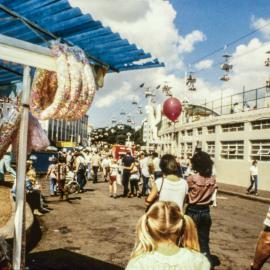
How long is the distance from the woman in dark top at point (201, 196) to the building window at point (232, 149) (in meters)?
21.1

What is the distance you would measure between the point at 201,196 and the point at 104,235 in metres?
3.75

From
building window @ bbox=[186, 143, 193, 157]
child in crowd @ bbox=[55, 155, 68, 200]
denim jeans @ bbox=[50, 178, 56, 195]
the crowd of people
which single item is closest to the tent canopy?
the crowd of people

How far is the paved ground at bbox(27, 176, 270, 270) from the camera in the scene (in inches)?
264

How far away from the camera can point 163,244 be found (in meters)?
2.42

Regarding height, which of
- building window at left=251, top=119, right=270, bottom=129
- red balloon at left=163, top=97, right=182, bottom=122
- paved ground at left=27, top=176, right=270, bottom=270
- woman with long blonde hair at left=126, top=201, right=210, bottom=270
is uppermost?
building window at left=251, top=119, right=270, bottom=129

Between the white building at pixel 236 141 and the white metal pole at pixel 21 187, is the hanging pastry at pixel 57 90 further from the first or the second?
the white building at pixel 236 141

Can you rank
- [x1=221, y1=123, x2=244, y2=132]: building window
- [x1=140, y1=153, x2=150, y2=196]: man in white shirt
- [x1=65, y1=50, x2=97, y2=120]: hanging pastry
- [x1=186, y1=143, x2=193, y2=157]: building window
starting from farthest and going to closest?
[x1=186, y1=143, x2=193, y2=157]: building window → [x1=221, y1=123, x2=244, y2=132]: building window → [x1=140, y1=153, x2=150, y2=196]: man in white shirt → [x1=65, y1=50, x2=97, y2=120]: hanging pastry

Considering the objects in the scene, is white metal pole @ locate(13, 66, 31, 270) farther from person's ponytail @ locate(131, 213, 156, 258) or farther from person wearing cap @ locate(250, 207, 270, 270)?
person wearing cap @ locate(250, 207, 270, 270)

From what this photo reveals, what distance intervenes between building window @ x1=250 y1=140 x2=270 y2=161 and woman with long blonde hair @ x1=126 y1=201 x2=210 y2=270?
21756 millimetres

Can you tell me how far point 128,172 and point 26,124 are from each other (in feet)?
41.4

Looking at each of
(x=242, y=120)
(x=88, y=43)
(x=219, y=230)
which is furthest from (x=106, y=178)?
(x=88, y=43)

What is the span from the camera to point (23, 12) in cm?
352

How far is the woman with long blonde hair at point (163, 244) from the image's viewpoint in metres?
2.40

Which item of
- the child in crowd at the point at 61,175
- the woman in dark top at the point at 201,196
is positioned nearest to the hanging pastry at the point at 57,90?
the woman in dark top at the point at 201,196
